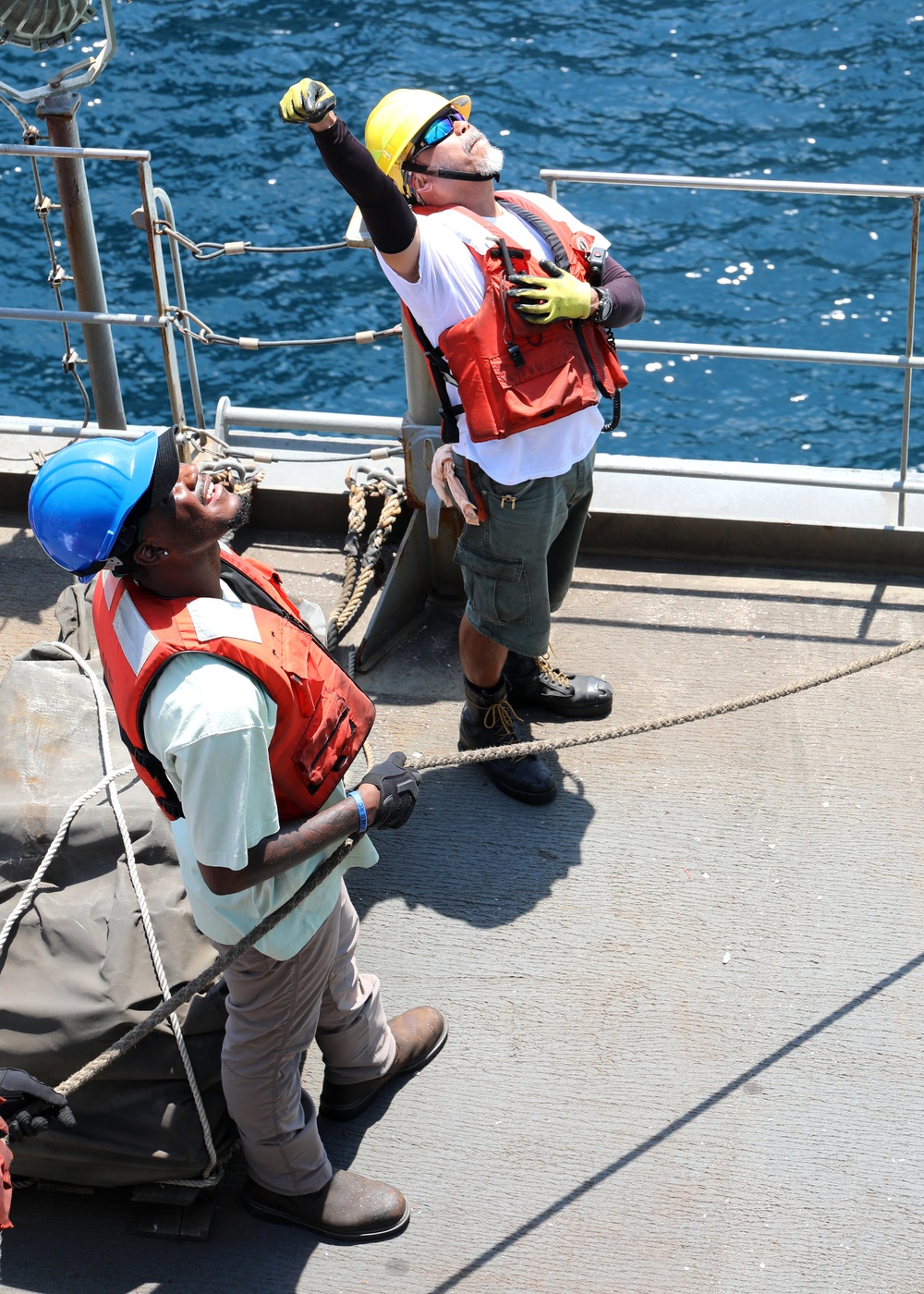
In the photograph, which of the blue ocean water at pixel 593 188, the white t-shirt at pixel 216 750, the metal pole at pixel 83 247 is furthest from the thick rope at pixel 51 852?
the blue ocean water at pixel 593 188

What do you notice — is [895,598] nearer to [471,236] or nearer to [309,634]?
[471,236]

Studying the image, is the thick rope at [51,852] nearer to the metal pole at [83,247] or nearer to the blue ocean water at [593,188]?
the metal pole at [83,247]

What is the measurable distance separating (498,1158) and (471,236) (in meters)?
2.56

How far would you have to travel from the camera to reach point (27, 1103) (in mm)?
2830

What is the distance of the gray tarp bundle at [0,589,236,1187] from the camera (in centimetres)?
320

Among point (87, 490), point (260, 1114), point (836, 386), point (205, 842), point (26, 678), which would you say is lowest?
point (836, 386)

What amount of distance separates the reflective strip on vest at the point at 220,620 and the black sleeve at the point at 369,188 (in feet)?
4.15

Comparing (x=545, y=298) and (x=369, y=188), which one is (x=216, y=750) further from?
(x=545, y=298)

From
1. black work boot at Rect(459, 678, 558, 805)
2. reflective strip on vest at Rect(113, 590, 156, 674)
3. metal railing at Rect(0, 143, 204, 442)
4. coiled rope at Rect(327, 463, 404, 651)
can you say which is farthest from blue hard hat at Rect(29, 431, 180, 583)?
metal railing at Rect(0, 143, 204, 442)

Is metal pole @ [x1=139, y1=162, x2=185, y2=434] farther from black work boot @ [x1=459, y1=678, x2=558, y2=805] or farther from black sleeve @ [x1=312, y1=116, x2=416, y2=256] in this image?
black work boot @ [x1=459, y1=678, x2=558, y2=805]

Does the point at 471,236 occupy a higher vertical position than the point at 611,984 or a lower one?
higher

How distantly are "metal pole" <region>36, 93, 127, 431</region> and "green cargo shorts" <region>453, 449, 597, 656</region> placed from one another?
234 cm

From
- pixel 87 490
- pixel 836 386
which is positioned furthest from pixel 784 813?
pixel 836 386

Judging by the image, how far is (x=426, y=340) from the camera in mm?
3914
